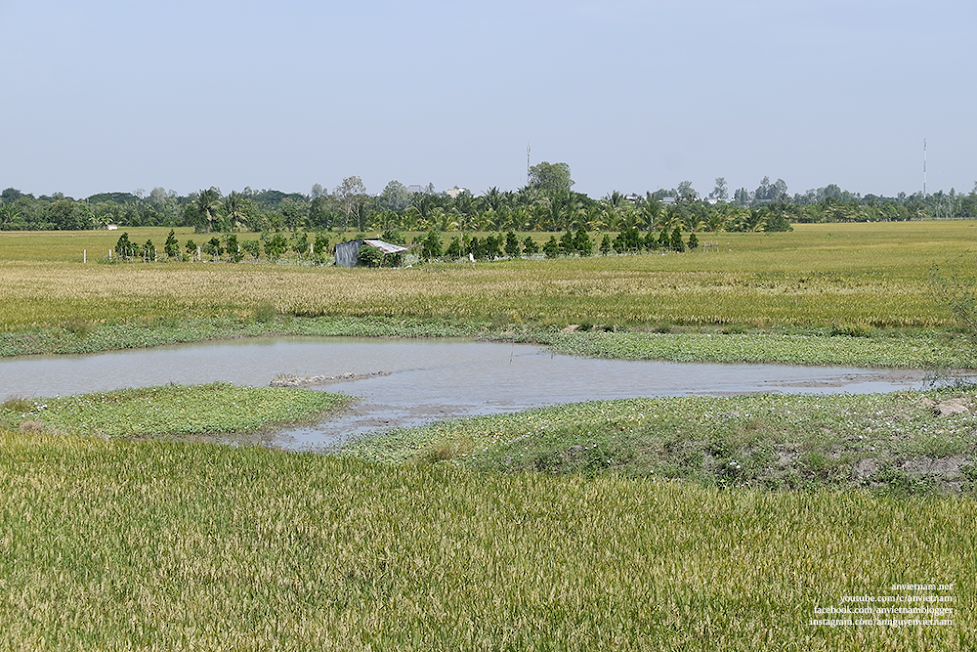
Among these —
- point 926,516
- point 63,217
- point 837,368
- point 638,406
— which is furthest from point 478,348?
point 63,217

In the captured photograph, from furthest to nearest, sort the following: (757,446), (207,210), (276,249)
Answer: (207,210)
(276,249)
(757,446)

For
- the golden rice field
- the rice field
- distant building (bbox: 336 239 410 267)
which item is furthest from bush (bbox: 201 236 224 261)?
the rice field

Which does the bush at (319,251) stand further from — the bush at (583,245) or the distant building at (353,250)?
the bush at (583,245)

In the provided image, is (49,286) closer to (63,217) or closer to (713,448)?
(713,448)

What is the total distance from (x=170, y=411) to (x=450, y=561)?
42.9ft

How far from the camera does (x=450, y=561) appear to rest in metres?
8.32

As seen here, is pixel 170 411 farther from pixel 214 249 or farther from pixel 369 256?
pixel 214 249

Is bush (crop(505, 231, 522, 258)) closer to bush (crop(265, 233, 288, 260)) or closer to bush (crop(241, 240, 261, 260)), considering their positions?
bush (crop(265, 233, 288, 260))

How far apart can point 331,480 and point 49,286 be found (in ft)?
160

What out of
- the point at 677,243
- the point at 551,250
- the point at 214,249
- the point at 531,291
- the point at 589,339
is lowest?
the point at 589,339

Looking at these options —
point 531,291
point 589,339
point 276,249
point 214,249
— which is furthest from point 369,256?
point 589,339

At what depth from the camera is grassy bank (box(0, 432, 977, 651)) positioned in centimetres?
662

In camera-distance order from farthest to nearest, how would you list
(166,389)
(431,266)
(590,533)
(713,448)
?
(431,266) < (166,389) < (713,448) < (590,533)

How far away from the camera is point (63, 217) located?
6437 inches
